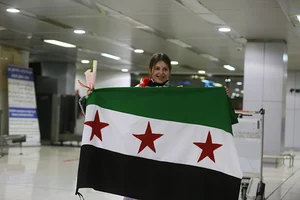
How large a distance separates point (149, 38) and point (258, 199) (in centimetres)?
725

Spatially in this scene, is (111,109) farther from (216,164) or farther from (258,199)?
(258,199)

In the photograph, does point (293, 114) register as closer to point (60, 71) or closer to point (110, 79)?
point (110, 79)

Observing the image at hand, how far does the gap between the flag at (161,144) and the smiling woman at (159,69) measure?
0.07 m

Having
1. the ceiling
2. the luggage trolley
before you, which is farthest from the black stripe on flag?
the ceiling

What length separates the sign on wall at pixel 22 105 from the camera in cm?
1551

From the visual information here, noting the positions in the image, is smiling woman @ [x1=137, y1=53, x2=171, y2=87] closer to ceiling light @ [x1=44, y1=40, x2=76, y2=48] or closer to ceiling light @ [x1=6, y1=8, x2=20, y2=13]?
ceiling light @ [x1=6, y1=8, x2=20, y2=13]

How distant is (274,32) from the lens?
11.4 m

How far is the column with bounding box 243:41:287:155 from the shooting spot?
12859 millimetres

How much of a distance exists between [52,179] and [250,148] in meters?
3.63

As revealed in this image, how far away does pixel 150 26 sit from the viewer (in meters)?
11.2

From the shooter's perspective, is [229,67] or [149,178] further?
[229,67]

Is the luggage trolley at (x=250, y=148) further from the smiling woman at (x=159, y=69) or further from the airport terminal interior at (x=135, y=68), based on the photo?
the smiling woman at (x=159, y=69)

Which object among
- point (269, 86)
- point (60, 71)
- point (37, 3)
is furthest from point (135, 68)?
point (37, 3)

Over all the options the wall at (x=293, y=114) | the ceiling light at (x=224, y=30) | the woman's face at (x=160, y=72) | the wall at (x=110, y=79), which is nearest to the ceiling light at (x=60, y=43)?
the ceiling light at (x=224, y=30)
